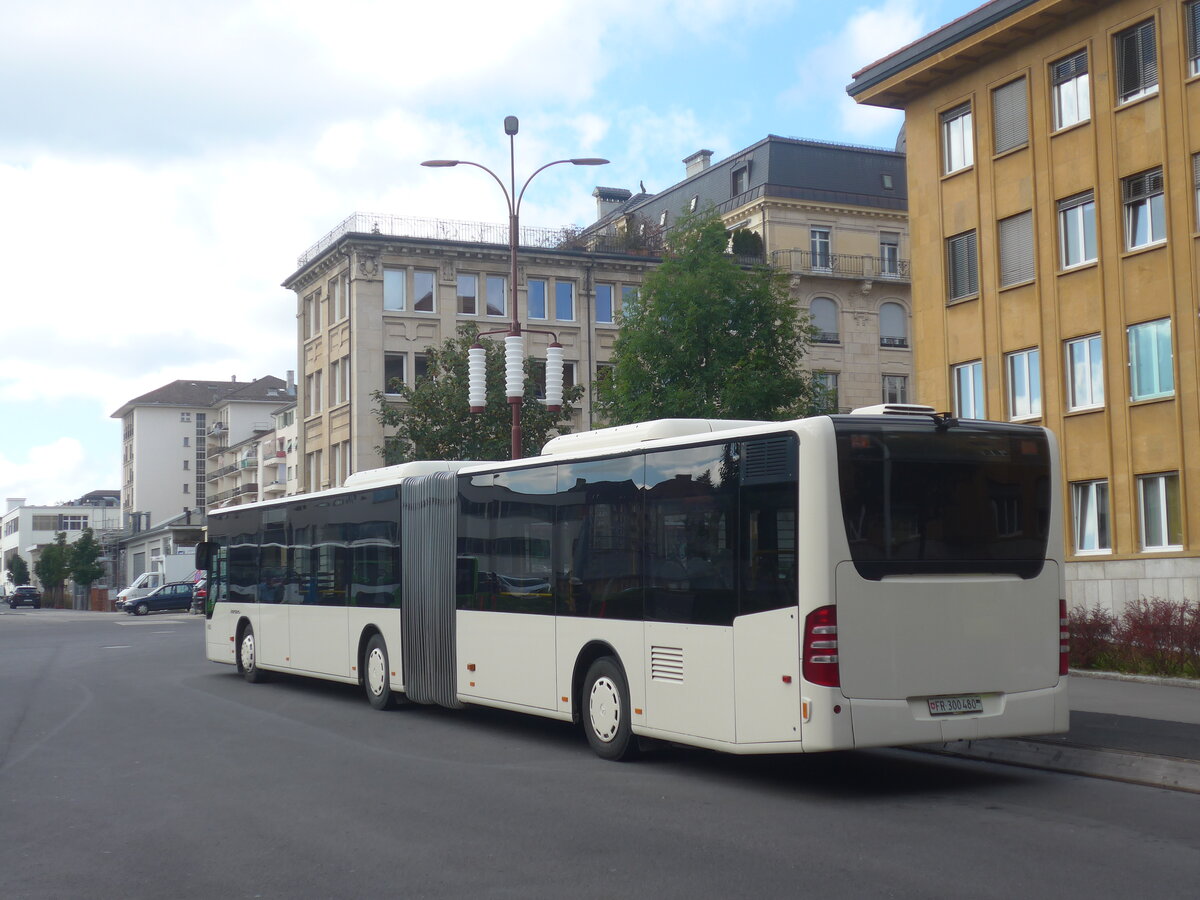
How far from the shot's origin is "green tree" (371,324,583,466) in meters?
38.2

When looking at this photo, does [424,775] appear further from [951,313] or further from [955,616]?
[951,313]

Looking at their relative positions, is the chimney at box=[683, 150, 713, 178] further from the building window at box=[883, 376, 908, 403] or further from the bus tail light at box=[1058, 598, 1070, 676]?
the bus tail light at box=[1058, 598, 1070, 676]

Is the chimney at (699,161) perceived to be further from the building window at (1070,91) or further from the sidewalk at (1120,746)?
the sidewalk at (1120,746)

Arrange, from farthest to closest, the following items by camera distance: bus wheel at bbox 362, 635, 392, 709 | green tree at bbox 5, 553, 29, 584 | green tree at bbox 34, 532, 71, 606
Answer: green tree at bbox 5, 553, 29, 584
green tree at bbox 34, 532, 71, 606
bus wheel at bbox 362, 635, 392, 709

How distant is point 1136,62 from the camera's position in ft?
89.1

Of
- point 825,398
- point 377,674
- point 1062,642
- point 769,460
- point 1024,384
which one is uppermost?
point 825,398

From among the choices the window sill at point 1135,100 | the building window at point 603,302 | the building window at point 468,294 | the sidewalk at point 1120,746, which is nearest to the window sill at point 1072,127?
the window sill at point 1135,100

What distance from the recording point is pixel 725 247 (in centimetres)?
3092

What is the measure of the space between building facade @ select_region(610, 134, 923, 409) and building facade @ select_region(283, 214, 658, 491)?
6043mm

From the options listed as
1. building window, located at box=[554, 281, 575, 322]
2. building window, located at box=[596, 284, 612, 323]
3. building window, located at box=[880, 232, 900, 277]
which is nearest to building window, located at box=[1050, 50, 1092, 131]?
building window, located at box=[880, 232, 900, 277]

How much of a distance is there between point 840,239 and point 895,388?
24.0ft

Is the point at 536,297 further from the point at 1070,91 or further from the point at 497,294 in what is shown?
the point at 1070,91

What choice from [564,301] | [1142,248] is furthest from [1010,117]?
[564,301]

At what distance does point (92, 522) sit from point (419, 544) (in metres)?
190
